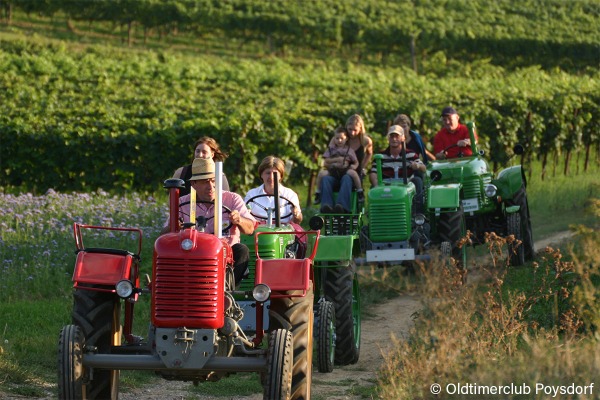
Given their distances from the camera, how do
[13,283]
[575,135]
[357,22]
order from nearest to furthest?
[13,283] < [575,135] < [357,22]

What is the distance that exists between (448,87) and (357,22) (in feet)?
88.6

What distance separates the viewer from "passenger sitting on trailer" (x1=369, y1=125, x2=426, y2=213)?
13.3 m

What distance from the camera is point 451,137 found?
14984 millimetres

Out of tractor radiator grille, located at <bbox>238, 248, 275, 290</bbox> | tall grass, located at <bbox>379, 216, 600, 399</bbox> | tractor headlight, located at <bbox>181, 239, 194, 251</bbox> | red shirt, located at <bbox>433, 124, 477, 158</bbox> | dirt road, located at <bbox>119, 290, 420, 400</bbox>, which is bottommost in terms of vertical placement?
dirt road, located at <bbox>119, 290, 420, 400</bbox>

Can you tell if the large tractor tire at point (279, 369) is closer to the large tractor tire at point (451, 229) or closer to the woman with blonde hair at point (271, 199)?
the woman with blonde hair at point (271, 199)

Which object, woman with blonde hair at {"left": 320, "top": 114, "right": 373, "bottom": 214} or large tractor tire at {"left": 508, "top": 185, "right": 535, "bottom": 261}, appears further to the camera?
large tractor tire at {"left": 508, "top": 185, "right": 535, "bottom": 261}

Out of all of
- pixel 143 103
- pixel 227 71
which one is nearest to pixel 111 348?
pixel 143 103

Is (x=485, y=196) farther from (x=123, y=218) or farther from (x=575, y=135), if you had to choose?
(x=575, y=135)

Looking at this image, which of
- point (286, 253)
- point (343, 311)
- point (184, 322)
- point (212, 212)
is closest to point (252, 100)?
point (343, 311)

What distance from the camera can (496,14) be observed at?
197 ft

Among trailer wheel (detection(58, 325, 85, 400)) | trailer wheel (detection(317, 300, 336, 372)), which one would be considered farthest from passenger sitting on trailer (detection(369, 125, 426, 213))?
trailer wheel (detection(58, 325, 85, 400))

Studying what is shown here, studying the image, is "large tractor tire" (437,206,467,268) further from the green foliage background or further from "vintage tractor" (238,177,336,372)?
the green foliage background

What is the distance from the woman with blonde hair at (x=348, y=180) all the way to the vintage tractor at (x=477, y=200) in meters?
0.81

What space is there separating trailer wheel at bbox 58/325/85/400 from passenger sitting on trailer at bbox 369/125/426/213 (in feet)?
22.4
